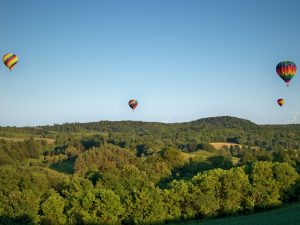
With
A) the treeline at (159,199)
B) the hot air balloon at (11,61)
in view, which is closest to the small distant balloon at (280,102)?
the treeline at (159,199)

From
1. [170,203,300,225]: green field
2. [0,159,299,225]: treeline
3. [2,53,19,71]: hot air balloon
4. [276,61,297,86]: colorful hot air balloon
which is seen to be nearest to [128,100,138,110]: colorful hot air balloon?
[0,159,299,225]: treeline

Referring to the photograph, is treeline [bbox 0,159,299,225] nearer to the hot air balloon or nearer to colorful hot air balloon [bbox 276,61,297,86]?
colorful hot air balloon [bbox 276,61,297,86]

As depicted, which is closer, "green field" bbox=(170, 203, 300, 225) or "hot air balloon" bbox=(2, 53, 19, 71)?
"green field" bbox=(170, 203, 300, 225)

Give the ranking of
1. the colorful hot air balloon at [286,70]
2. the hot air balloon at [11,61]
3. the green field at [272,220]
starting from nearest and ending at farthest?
the green field at [272,220], the colorful hot air balloon at [286,70], the hot air balloon at [11,61]

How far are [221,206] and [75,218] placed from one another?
70.4 ft

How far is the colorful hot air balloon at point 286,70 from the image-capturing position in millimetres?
68188

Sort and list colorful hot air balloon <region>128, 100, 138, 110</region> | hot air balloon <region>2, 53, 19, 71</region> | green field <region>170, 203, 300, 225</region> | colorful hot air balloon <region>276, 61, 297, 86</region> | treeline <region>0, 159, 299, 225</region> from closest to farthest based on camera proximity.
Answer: green field <region>170, 203, 300, 225</region> < treeline <region>0, 159, 299, 225</region> < colorful hot air balloon <region>276, 61, 297, 86</region> < hot air balloon <region>2, 53, 19, 71</region> < colorful hot air balloon <region>128, 100, 138, 110</region>

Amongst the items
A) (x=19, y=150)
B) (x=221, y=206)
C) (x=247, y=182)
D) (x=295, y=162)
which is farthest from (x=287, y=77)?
(x=19, y=150)

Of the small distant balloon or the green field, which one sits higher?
the small distant balloon

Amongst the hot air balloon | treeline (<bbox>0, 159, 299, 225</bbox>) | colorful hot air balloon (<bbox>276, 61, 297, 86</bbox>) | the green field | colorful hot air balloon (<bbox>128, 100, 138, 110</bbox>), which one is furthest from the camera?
colorful hot air balloon (<bbox>128, 100, 138, 110</bbox>)

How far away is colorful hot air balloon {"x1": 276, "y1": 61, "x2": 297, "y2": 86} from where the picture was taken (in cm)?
6819

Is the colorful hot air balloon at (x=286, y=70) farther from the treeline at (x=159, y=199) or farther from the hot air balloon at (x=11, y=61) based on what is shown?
the hot air balloon at (x=11, y=61)

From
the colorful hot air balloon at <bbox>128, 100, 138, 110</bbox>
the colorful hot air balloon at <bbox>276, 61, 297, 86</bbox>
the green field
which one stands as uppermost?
the colorful hot air balloon at <bbox>276, 61, 297, 86</bbox>

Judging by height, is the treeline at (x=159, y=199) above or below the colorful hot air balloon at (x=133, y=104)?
below
